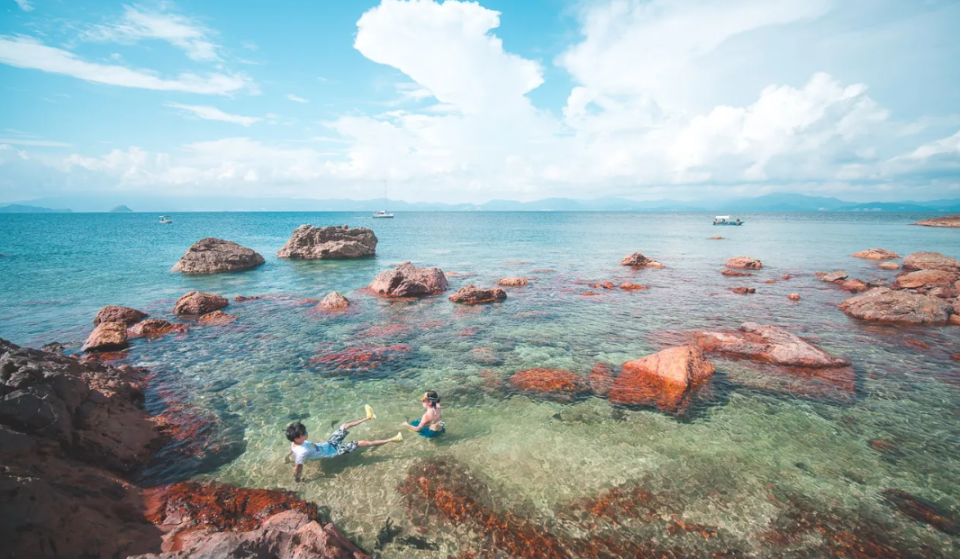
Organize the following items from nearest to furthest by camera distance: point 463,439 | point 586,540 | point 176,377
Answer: point 586,540
point 463,439
point 176,377

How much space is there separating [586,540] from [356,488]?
531cm

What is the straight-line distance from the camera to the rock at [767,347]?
15.0m

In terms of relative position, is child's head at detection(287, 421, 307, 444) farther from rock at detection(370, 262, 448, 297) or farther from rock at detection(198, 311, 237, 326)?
rock at detection(370, 262, 448, 297)

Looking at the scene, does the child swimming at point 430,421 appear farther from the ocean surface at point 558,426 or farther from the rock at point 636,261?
the rock at point 636,261

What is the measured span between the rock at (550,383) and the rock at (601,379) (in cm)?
31

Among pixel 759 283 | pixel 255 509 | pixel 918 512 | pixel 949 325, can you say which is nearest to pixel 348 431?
pixel 255 509

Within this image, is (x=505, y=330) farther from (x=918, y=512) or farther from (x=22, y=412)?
(x=22, y=412)

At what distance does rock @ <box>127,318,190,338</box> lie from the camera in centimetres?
1848

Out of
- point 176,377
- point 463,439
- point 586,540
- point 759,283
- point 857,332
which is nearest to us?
point 586,540

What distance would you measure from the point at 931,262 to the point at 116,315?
6303 cm

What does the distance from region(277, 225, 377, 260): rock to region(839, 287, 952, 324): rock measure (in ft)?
153

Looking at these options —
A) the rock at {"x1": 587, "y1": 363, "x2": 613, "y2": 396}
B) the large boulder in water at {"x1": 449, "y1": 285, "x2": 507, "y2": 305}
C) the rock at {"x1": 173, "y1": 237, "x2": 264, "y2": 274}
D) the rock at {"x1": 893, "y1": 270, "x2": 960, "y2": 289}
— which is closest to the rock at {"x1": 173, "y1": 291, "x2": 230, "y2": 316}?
the large boulder in water at {"x1": 449, "y1": 285, "x2": 507, "y2": 305}

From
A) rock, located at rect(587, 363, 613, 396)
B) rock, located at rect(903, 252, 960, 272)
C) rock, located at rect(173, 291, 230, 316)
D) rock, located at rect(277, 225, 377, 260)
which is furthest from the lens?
rock, located at rect(277, 225, 377, 260)

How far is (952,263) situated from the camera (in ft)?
106
